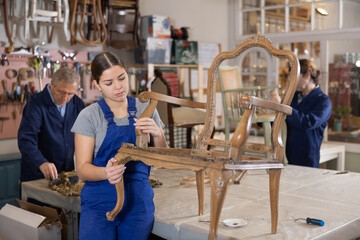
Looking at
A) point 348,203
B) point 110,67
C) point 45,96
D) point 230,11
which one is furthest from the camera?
point 230,11

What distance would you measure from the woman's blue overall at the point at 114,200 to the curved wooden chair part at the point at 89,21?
3.06 meters

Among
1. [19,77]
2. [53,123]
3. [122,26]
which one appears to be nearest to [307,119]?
[53,123]

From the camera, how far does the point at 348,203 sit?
2572 millimetres

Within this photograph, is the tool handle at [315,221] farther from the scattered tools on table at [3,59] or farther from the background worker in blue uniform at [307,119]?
the scattered tools on table at [3,59]

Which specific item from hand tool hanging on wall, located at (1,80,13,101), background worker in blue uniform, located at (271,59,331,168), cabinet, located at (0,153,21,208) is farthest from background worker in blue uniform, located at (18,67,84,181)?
background worker in blue uniform, located at (271,59,331,168)

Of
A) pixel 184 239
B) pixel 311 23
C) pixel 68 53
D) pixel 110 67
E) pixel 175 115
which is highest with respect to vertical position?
pixel 311 23

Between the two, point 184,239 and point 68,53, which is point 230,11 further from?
point 184,239

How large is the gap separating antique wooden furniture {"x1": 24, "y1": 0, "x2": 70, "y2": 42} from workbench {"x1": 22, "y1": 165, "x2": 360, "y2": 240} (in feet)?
7.05

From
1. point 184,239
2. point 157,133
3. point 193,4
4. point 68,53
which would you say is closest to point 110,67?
point 157,133

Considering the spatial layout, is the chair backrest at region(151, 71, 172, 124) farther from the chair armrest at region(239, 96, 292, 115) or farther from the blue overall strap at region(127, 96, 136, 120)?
the chair armrest at region(239, 96, 292, 115)

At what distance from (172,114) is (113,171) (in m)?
2.86

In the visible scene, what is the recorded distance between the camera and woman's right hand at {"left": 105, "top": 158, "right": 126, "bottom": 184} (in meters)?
1.92

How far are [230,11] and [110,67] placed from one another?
5459 mm

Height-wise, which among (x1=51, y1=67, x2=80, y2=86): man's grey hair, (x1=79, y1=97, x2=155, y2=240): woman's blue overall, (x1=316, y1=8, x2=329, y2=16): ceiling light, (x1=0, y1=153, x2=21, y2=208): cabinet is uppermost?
(x1=316, y1=8, x2=329, y2=16): ceiling light
